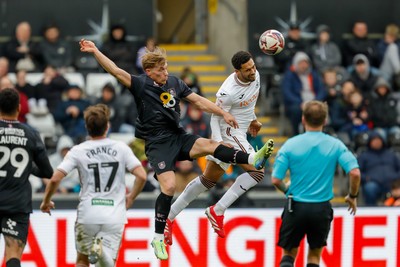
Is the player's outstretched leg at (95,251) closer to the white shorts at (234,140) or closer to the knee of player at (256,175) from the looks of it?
the white shorts at (234,140)

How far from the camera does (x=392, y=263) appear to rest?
15.6m

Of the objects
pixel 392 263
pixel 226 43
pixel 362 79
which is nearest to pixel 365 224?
pixel 392 263

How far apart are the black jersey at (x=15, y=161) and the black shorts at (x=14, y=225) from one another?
0.23 ft

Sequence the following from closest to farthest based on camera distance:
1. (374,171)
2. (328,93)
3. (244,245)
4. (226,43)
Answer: (244,245) → (374,171) → (328,93) → (226,43)

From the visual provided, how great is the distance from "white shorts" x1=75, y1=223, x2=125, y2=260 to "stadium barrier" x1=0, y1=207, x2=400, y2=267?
2871 mm

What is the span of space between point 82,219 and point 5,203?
0.80 metres

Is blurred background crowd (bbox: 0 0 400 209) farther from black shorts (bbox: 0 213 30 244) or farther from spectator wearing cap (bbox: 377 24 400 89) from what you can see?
black shorts (bbox: 0 213 30 244)

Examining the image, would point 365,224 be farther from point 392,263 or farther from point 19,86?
point 19,86

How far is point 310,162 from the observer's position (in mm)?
12484

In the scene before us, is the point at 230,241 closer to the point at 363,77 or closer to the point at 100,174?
the point at 100,174

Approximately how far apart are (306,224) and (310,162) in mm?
647

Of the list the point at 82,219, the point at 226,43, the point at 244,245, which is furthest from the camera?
the point at 226,43

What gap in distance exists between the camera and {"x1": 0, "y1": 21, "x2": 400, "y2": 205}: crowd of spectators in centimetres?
1939

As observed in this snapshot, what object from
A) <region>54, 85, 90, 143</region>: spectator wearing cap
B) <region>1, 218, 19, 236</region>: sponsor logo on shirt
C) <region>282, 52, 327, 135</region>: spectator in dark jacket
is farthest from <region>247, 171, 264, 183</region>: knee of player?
<region>282, 52, 327, 135</region>: spectator in dark jacket
